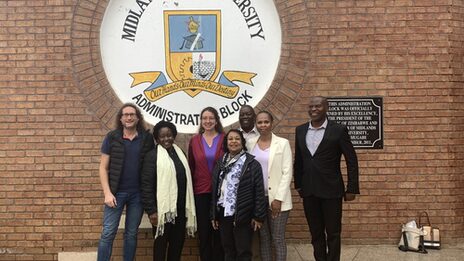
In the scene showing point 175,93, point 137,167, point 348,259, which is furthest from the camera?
point 175,93

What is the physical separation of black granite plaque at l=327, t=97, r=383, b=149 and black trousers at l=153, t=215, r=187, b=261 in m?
2.03

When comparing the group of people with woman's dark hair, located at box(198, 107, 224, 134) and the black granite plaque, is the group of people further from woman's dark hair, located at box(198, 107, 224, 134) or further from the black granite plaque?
the black granite plaque

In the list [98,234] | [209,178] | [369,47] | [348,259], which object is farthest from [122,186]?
[369,47]

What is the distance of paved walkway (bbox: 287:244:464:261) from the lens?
4.86 meters

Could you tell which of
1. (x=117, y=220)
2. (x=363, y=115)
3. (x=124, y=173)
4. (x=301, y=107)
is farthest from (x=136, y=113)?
(x=363, y=115)

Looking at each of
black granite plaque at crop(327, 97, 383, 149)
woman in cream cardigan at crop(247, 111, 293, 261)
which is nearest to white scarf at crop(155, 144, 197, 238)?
woman in cream cardigan at crop(247, 111, 293, 261)

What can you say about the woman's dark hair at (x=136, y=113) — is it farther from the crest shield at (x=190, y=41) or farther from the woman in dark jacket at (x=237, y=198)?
the crest shield at (x=190, y=41)

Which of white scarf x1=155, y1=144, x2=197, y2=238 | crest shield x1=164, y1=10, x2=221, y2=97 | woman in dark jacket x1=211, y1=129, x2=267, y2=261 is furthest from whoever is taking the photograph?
crest shield x1=164, y1=10, x2=221, y2=97

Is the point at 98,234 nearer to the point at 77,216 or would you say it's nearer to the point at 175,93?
the point at 77,216

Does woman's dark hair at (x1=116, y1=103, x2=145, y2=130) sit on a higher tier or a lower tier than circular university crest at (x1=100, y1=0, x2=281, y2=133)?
lower

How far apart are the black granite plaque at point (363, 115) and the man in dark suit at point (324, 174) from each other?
103 centimetres

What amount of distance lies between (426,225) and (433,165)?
2.11 ft

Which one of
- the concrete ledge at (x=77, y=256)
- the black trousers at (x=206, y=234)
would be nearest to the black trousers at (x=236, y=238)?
the black trousers at (x=206, y=234)

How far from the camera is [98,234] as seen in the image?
17.0 ft
